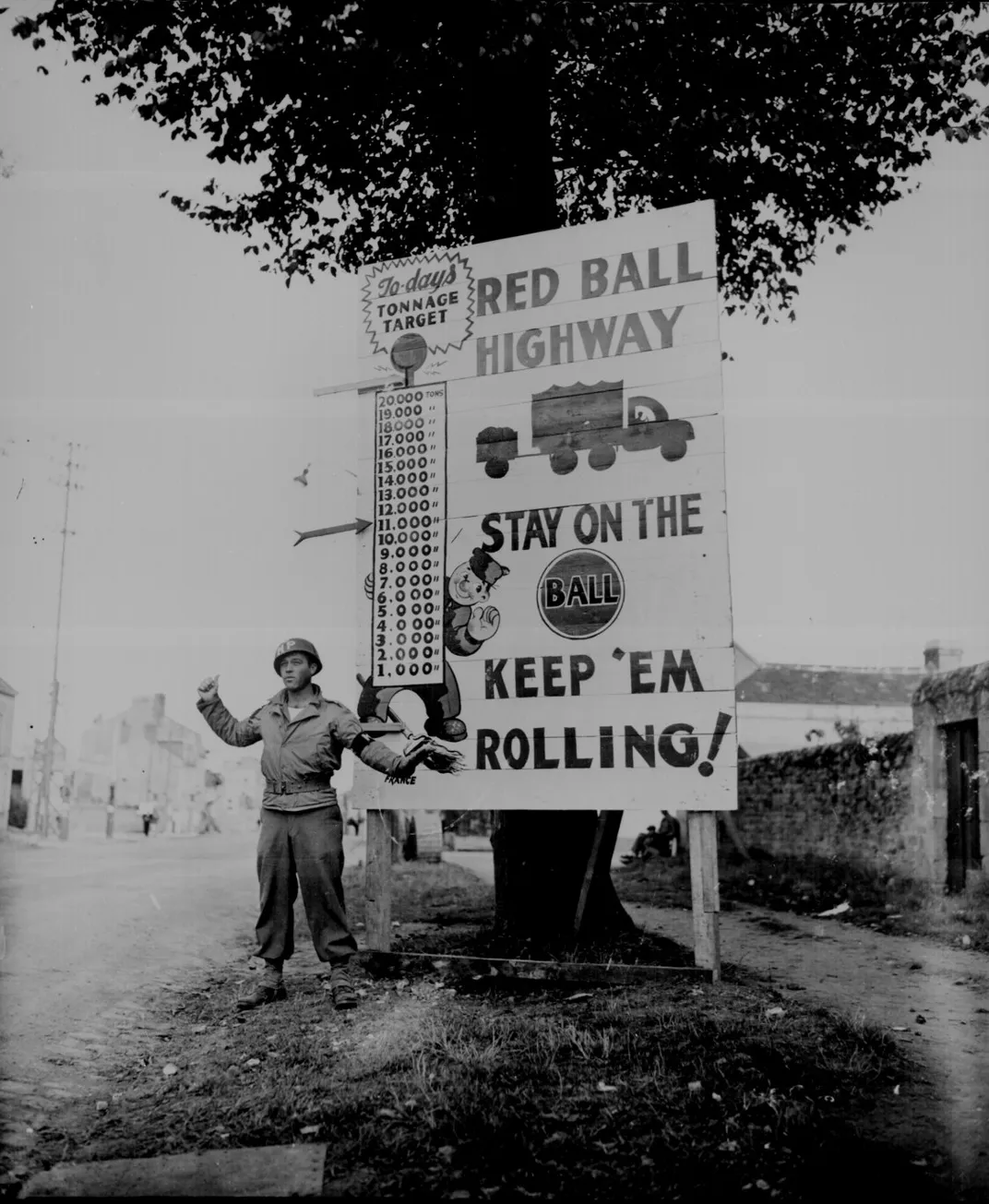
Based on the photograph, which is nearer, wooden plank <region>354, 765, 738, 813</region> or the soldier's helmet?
wooden plank <region>354, 765, 738, 813</region>

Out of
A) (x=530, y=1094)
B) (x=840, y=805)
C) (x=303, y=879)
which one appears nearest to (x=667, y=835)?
(x=840, y=805)

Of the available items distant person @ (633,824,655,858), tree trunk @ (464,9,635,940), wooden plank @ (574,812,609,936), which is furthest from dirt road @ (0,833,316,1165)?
distant person @ (633,824,655,858)

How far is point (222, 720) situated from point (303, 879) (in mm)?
1091

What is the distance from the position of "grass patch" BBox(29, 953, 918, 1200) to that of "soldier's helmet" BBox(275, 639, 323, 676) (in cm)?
209

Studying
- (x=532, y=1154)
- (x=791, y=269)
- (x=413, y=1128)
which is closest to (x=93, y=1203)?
(x=413, y=1128)

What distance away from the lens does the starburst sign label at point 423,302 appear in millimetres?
7652

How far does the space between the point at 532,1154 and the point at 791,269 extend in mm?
10071

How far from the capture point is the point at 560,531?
7117mm

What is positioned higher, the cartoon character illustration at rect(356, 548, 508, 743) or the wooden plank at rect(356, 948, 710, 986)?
the cartoon character illustration at rect(356, 548, 508, 743)

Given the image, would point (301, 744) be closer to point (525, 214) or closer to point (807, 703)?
point (525, 214)

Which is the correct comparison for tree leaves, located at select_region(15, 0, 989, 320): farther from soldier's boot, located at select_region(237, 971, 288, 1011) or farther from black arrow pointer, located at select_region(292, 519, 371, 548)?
soldier's boot, located at select_region(237, 971, 288, 1011)

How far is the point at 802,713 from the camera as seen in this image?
49.2 m

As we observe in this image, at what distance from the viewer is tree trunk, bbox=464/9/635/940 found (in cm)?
780

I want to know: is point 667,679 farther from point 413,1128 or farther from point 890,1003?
point 413,1128
